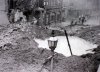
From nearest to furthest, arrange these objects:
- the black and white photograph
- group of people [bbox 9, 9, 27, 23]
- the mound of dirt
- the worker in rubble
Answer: the mound of dirt
the black and white photograph
group of people [bbox 9, 9, 27, 23]
the worker in rubble

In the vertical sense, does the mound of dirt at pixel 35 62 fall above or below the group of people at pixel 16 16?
below

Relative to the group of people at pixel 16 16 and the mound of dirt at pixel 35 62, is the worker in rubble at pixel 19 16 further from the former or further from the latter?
the mound of dirt at pixel 35 62

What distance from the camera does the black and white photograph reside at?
30.7ft

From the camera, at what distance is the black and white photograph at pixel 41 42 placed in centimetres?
934

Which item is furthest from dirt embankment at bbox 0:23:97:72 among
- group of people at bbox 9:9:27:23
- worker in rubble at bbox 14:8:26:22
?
worker in rubble at bbox 14:8:26:22

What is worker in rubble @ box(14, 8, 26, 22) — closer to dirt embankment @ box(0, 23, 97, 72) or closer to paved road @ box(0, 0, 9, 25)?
paved road @ box(0, 0, 9, 25)

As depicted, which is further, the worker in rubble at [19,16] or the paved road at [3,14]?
the worker in rubble at [19,16]

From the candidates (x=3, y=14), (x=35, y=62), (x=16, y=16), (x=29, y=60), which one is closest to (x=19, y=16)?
(x=16, y=16)

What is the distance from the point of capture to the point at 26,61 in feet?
32.1

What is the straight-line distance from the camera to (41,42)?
46.1 feet

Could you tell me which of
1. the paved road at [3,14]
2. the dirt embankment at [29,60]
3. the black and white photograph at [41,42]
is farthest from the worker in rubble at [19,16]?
the dirt embankment at [29,60]

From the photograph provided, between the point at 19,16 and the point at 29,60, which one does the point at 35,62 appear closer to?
the point at 29,60

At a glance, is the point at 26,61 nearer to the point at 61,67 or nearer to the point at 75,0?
the point at 61,67

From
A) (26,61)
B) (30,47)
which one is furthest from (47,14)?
(26,61)
